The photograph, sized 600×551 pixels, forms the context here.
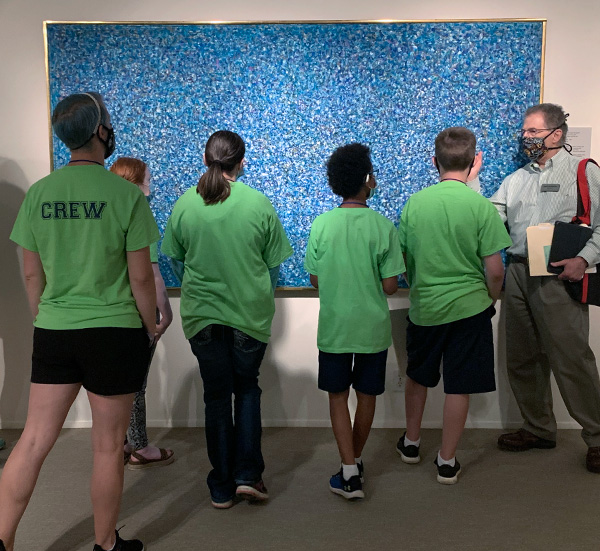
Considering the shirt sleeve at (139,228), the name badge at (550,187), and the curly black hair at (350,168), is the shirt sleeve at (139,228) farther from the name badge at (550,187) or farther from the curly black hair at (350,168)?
the name badge at (550,187)

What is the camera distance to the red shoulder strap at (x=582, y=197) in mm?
2701

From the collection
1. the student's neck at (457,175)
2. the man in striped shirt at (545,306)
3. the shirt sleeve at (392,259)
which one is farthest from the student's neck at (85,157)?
the man in striped shirt at (545,306)

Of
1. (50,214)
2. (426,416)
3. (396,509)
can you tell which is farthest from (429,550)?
(50,214)

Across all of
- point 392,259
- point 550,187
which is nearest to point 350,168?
point 392,259

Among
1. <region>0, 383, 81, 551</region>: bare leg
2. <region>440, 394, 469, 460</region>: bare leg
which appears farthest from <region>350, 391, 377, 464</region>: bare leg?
<region>0, 383, 81, 551</region>: bare leg

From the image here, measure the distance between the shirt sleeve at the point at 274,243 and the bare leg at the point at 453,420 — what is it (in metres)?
0.95

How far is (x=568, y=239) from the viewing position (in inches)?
105

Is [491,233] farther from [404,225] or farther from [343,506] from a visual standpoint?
[343,506]

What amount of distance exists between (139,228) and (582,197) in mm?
2036

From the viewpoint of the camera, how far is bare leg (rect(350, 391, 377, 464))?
2.40m

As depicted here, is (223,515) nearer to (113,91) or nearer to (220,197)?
(220,197)

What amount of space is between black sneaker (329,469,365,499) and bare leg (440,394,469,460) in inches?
16.8

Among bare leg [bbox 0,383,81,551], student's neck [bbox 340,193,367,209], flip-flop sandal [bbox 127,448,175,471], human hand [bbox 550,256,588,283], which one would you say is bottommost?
flip-flop sandal [bbox 127,448,175,471]

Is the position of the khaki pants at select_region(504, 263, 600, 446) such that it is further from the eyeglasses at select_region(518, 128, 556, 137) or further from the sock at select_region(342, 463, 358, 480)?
the sock at select_region(342, 463, 358, 480)
